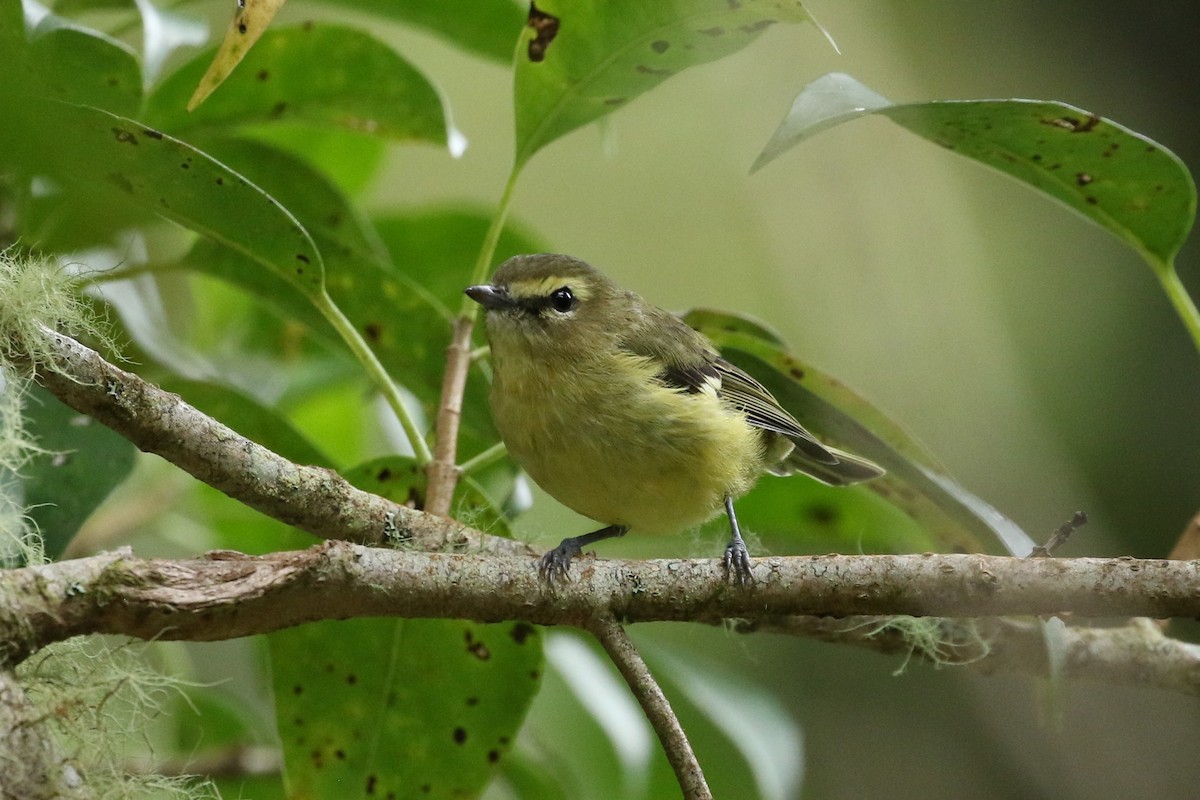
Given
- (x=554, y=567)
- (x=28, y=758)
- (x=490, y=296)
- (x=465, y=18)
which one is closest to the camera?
(x=28, y=758)

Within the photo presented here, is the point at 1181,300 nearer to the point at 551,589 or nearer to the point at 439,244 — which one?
the point at 551,589

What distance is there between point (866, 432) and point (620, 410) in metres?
0.51

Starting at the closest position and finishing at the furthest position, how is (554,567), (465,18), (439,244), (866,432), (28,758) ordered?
(28,758)
(554,567)
(866,432)
(465,18)
(439,244)

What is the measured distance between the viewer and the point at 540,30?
1995mm

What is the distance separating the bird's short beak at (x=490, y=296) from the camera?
2.14 meters

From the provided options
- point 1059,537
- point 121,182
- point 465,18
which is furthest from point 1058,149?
point 121,182

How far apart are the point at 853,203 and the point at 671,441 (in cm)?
337

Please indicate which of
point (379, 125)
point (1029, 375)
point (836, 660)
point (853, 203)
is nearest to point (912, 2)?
point (853, 203)

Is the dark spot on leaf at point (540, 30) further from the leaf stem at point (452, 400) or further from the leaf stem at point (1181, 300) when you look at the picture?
the leaf stem at point (1181, 300)

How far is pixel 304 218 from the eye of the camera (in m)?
2.29

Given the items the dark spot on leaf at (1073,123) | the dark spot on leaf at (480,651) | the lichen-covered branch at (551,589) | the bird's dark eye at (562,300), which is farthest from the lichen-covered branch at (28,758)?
the dark spot on leaf at (1073,123)

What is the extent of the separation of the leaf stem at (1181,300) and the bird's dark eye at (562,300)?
1.20 m

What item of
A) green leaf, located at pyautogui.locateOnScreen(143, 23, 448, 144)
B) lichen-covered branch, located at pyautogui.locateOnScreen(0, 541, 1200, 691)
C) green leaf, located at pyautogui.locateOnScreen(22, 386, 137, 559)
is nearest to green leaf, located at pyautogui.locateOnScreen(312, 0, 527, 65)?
green leaf, located at pyautogui.locateOnScreen(143, 23, 448, 144)

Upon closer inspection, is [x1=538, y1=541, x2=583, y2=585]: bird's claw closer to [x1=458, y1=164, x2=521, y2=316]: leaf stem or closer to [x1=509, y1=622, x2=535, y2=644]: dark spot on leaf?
[x1=509, y1=622, x2=535, y2=644]: dark spot on leaf
